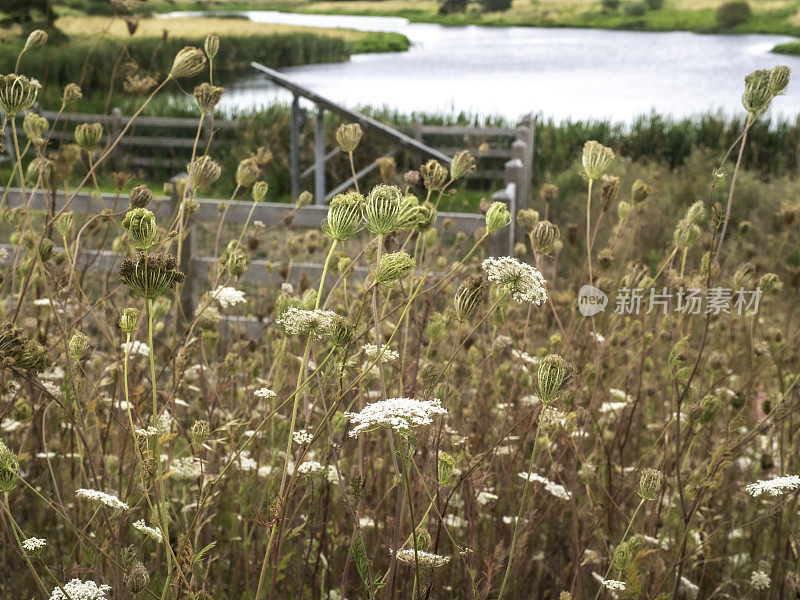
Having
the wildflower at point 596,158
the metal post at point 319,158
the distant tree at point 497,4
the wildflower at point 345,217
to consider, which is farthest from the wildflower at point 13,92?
the distant tree at point 497,4

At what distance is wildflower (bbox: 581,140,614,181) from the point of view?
1.26m

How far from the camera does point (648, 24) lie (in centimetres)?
1241

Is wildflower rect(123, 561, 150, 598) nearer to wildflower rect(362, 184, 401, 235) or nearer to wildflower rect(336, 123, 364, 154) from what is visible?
wildflower rect(362, 184, 401, 235)

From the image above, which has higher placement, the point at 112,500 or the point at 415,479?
the point at 112,500

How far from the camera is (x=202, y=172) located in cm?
124

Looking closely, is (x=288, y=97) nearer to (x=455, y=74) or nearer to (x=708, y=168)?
(x=455, y=74)

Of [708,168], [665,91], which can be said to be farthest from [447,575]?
[665,91]

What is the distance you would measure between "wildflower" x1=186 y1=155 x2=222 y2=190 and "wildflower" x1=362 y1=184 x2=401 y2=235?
496 mm

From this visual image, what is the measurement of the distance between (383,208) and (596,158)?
0.60 metres

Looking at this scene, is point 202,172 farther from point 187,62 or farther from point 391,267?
point 391,267

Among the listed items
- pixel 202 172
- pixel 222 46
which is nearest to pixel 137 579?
pixel 202 172

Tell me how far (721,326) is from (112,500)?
2261 mm

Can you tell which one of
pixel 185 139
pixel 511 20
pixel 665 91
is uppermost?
pixel 511 20

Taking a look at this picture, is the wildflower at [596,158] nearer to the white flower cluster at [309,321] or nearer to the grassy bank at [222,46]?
the white flower cluster at [309,321]
